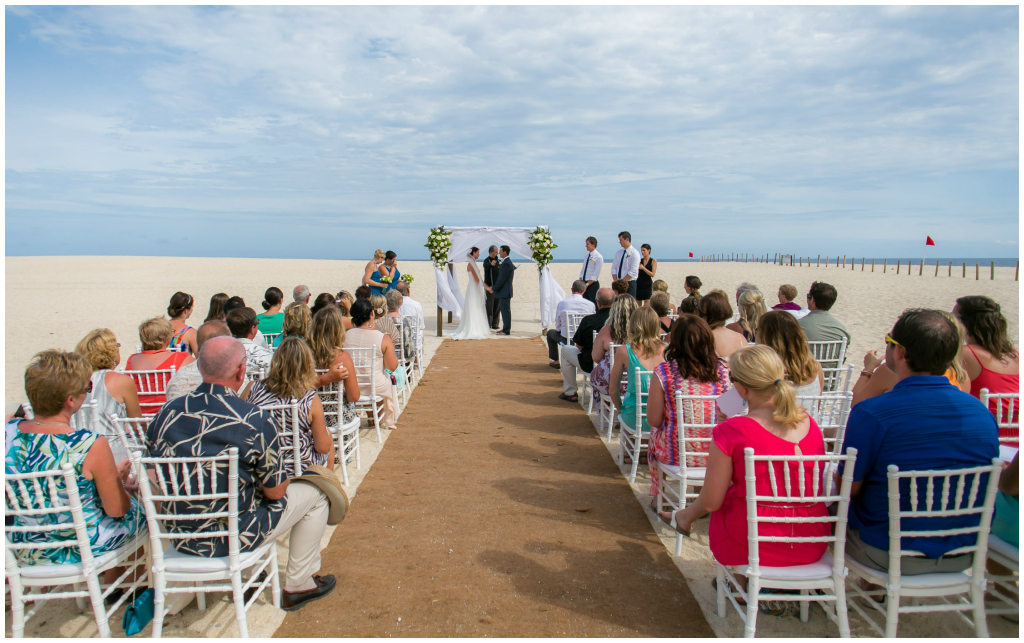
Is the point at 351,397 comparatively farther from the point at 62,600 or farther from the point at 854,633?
the point at 854,633

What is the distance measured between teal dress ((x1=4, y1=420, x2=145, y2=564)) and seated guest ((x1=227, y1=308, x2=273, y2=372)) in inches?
82.3

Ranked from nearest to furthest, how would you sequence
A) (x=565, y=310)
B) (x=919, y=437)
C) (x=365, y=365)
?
(x=919, y=437) < (x=365, y=365) < (x=565, y=310)

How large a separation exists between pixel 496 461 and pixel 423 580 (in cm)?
187

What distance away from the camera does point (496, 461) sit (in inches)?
192

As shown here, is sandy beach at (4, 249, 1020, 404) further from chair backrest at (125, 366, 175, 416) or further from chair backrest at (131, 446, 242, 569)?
chair backrest at (131, 446, 242, 569)

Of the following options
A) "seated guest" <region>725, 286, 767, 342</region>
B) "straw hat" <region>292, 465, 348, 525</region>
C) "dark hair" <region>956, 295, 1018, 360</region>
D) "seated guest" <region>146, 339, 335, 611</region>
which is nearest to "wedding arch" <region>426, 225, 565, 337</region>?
"seated guest" <region>725, 286, 767, 342</region>

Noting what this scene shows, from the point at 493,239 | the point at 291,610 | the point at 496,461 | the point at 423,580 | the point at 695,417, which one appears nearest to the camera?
the point at 291,610

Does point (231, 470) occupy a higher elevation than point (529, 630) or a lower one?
higher

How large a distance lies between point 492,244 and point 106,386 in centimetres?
943

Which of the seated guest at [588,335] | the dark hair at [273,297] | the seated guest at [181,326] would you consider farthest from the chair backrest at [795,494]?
the dark hair at [273,297]

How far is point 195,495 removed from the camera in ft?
7.82

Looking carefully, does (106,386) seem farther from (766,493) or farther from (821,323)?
(821,323)

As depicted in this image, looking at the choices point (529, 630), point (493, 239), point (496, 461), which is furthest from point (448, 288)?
point (529, 630)

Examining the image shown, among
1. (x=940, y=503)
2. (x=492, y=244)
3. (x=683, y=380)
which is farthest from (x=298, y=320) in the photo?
(x=492, y=244)
